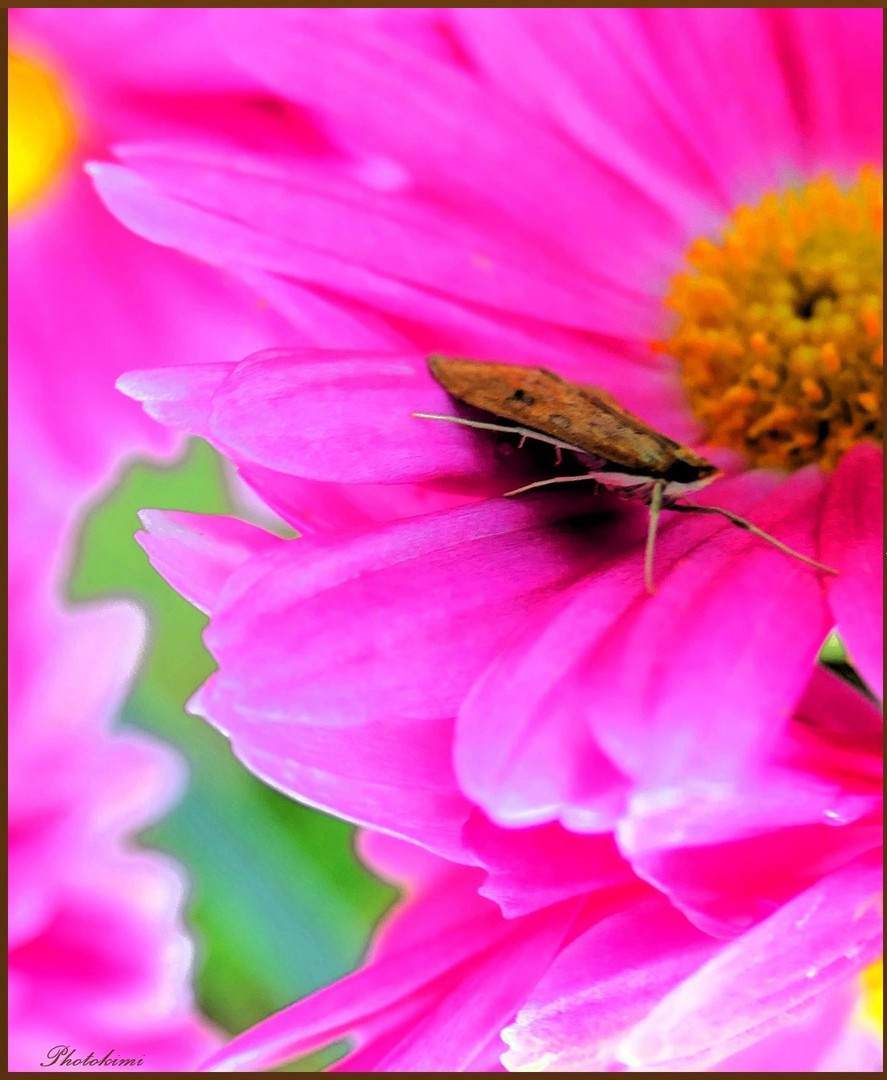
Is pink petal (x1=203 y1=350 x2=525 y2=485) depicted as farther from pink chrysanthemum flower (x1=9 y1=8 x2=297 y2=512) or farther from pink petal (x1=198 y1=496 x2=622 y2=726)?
pink chrysanthemum flower (x1=9 y1=8 x2=297 y2=512)

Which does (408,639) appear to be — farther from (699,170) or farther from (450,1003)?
(699,170)

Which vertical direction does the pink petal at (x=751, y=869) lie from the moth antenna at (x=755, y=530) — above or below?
below

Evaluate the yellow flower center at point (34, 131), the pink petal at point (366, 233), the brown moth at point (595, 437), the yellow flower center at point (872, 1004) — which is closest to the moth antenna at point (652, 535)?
the brown moth at point (595, 437)

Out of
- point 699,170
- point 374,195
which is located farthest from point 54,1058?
point 699,170

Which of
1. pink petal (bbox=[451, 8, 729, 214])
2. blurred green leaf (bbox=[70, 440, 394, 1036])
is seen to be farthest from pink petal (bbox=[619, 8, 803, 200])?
blurred green leaf (bbox=[70, 440, 394, 1036])

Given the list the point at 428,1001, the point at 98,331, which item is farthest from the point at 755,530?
the point at 98,331

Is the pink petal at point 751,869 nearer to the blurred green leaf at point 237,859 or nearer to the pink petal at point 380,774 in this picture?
the pink petal at point 380,774
